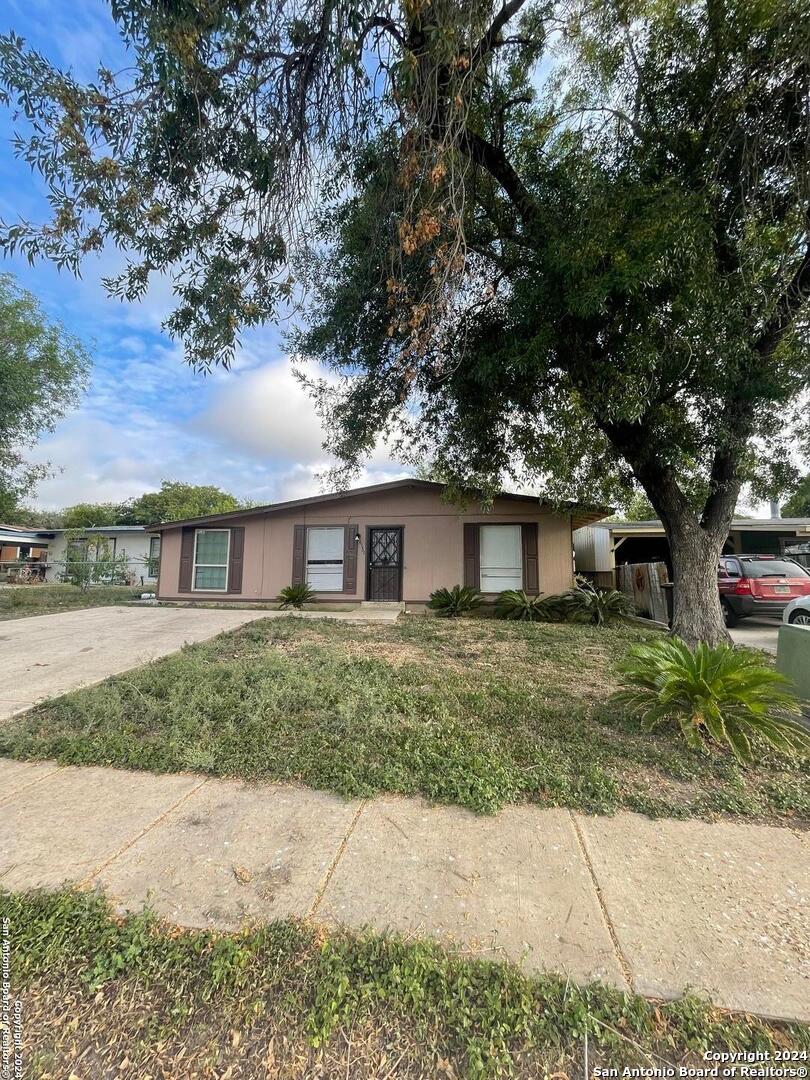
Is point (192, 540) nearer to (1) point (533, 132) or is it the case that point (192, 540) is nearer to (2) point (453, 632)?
(2) point (453, 632)

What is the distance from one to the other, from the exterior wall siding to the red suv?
3.34 meters

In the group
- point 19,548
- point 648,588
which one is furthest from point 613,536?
point 19,548

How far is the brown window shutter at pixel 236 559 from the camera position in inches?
499

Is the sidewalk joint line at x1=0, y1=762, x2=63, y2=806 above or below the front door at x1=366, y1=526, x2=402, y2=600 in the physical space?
below

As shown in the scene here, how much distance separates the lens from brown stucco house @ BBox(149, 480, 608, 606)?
1132cm

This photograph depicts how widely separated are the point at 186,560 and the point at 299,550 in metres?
3.39

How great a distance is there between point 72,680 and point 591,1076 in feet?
17.5

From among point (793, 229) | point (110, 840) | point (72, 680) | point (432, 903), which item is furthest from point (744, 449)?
point (72, 680)

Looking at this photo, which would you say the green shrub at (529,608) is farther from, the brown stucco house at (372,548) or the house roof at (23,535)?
the house roof at (23,535)

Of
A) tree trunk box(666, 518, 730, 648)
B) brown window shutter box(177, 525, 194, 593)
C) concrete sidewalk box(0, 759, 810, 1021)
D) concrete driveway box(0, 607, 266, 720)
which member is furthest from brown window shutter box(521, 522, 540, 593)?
brown window shutter box(177, 525, 194, 593)

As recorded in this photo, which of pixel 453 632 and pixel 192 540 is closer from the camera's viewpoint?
pixel 453 632

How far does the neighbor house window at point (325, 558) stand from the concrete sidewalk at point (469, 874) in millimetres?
9344

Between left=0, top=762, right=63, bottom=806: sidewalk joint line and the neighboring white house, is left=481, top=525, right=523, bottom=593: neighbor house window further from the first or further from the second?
the neighboring white house

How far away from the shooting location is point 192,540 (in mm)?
13188
